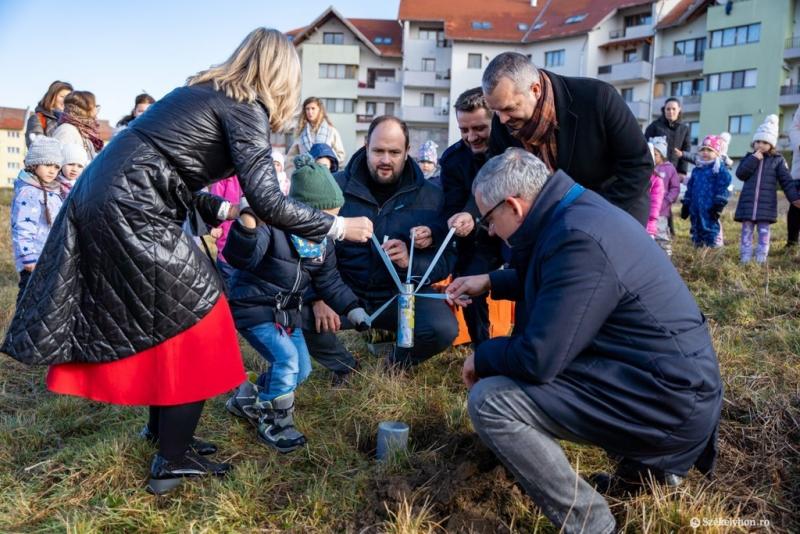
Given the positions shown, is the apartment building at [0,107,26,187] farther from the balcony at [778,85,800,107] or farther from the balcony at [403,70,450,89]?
the balcony at [778,85,800,107]

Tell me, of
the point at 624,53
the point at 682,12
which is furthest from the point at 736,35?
the point at 624,53

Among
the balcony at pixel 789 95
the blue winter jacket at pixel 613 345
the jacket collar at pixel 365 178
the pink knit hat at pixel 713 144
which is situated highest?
the balcony at pixel 789 95

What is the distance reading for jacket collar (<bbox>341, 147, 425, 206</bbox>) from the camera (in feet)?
15.7

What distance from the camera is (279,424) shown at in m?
3.52

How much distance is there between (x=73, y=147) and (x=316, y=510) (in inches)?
172

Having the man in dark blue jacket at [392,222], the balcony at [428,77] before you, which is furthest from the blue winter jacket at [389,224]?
the balcony at [428,77]

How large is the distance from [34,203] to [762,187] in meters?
8.84

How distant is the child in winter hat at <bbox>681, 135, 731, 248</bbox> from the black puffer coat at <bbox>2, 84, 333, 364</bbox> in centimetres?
817

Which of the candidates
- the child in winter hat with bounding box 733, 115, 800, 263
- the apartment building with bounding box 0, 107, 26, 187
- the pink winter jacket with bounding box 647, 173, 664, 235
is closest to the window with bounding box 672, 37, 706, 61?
the child in winter hat with bounding box 733, 115, 800, 263

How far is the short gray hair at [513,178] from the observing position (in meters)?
2.55

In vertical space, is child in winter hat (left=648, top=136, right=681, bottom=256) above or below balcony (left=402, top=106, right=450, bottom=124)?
below

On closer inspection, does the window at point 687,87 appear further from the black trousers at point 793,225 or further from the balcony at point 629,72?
the black trousers at point 793,225

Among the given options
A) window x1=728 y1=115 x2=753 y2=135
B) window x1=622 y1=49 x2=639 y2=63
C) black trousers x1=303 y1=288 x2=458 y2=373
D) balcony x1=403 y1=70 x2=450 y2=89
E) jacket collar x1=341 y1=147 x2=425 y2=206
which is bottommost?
black trousers x1=303 y1=288 x2=458 y2=373

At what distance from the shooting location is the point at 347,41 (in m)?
44.1
